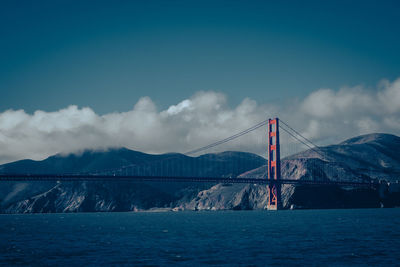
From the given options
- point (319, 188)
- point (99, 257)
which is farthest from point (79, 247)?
point (319, 188)

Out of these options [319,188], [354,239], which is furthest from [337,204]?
[354,239]

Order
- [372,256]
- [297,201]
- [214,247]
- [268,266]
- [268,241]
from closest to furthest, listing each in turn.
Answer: [268,266] → [372,256] → [214,247] → [268,241] → [297,201]

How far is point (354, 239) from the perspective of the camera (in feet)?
152

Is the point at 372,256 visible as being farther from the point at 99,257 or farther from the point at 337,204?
the point at 337,204

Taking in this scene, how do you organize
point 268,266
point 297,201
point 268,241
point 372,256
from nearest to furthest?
point 268,266 < point 372,256 < point 268,241 < point 297,201

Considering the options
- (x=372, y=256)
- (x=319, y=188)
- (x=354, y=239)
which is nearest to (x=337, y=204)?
(x=319, y=188)

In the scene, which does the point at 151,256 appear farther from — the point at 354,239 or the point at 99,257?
the point at 354,239

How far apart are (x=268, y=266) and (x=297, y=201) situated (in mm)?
155015

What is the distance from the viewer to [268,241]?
4603 cm

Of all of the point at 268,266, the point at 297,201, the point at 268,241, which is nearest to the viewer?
the point at 268,266

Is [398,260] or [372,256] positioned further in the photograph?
[372,256]

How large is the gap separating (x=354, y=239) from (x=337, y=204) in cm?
14920

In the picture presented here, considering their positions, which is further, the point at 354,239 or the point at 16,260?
the point at 354,239

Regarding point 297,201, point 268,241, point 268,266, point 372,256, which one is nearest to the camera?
point 268,266
